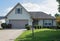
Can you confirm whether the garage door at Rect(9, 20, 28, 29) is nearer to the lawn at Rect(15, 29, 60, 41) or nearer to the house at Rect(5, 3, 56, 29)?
the house at Rect(5, 3, 56, 29)

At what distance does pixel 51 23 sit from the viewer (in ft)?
157

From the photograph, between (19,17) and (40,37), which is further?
(19,17)

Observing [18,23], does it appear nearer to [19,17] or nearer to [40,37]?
[19,17]

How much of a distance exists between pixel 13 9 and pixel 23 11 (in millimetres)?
2209

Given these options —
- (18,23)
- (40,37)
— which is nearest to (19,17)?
A: (18,23)

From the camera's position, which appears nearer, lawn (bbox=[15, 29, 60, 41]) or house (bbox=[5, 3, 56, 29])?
lawn (bbox=[15, 29, 60, 41])

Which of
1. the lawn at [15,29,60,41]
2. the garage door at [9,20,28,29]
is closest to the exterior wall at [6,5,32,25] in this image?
the garage door at [9,20,28,29]

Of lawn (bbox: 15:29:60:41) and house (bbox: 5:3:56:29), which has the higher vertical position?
house (bbox: 5:3:56:29)

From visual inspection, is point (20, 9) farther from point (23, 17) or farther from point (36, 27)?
point (36, 27)

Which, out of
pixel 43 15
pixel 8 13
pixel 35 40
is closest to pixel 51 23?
pixel 43 15

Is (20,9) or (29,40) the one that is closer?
(29,40)

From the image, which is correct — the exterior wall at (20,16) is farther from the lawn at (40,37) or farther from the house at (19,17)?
the lawn at (40,37)

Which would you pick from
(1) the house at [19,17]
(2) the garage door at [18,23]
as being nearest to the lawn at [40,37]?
(1) the house at [19,17]

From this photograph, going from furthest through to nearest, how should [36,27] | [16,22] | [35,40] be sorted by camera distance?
1. [16,22]
2. [36,27]
3. [35,40]
